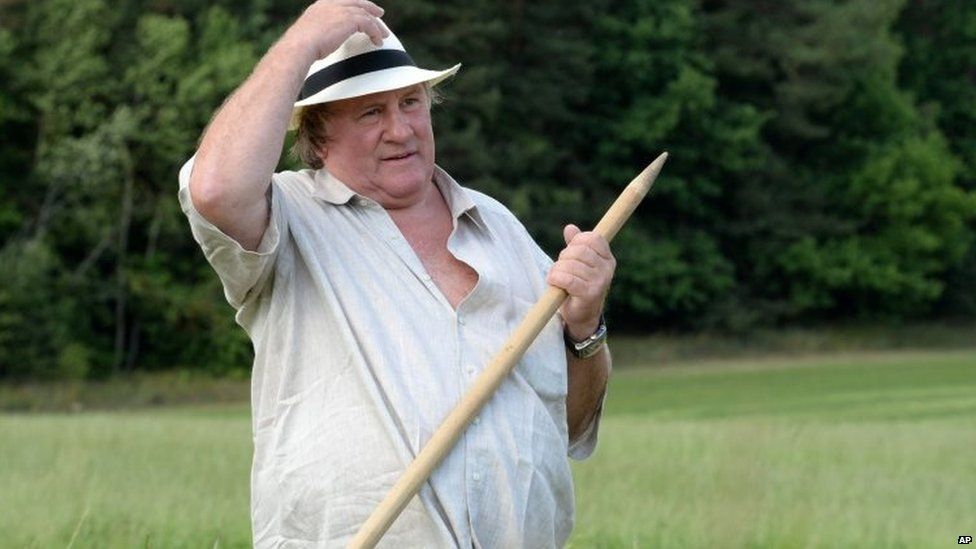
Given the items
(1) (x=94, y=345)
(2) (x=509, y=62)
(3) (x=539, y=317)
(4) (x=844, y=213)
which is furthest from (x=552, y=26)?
(3) (x=539, y=317)

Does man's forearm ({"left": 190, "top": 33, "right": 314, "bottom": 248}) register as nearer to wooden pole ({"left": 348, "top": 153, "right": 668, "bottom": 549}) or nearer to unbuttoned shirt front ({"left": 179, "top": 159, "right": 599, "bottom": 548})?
unbuttoned shirt front ({"left": 179, "top": 159, "right": 599, "bottom": 548})

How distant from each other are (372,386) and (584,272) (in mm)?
516

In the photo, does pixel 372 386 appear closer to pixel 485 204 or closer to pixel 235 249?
pixel 235 249

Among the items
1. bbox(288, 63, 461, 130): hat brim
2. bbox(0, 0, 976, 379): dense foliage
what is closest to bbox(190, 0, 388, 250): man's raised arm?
bbox(288, 63, 461, 130): hat brim

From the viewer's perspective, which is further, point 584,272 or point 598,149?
point 598,149

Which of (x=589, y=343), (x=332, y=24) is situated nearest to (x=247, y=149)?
(x=332, y=24)

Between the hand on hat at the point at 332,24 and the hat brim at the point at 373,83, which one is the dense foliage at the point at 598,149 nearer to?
the hat brim at the point at 373,83

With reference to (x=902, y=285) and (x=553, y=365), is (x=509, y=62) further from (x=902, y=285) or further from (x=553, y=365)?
(x=553, y=365)

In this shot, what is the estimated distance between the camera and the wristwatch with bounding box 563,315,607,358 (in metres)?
4.33

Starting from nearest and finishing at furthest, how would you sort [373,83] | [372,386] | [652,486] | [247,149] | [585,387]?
[247,149]
[372,386]
[373,83]
[585,387]
[652,486]

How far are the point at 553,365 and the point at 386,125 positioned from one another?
65 cm

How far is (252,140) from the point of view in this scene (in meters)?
3.85

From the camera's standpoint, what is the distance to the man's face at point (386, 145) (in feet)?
13.9

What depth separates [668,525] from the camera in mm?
7234
